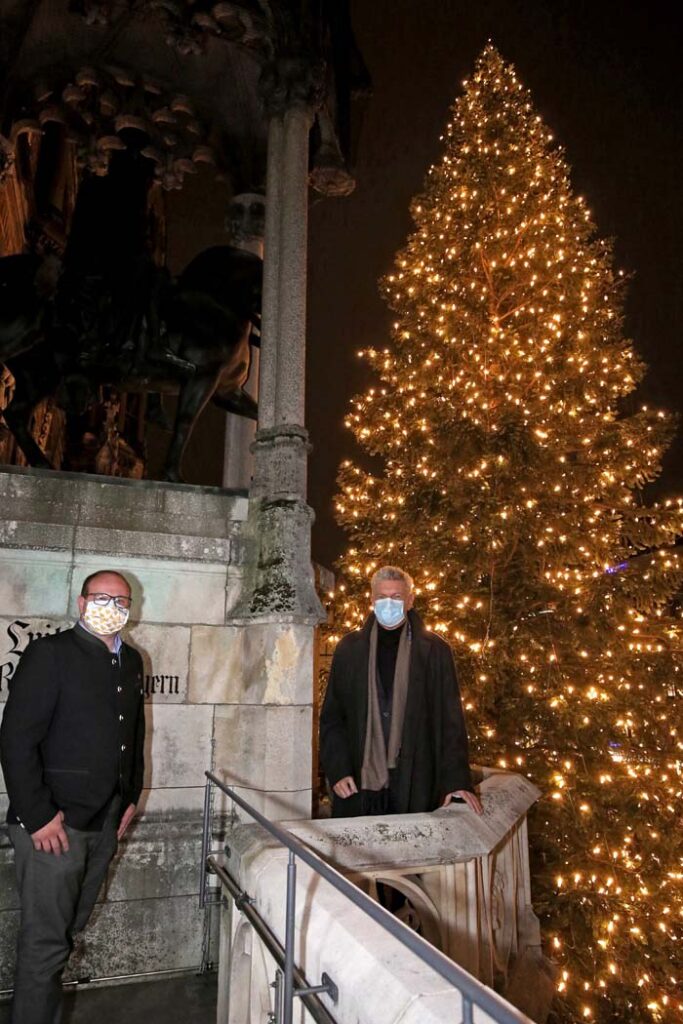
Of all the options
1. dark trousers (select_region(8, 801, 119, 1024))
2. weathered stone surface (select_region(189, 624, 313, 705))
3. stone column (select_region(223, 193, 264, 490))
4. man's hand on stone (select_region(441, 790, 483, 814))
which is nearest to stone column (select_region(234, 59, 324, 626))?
weathered stone surface (select_region(189, 624, 313, 705))

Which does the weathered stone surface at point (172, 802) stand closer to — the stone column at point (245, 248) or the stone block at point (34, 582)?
the stone block at point (34, 582)

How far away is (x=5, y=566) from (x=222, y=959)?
8.35 ft

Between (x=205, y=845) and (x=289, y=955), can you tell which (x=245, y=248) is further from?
(x=289, y=955)

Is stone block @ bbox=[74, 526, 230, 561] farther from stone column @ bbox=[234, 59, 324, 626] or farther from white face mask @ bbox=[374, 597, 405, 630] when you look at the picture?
white face mask @ bbox=[374, 597, 405, 630]

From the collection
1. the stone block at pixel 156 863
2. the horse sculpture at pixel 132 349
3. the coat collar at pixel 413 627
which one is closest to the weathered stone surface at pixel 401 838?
the coat collar at pixel 413 627

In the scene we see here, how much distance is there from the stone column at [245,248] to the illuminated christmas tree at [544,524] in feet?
6.99

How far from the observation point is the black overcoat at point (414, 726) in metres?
3.28

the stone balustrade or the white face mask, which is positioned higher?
the white face mask

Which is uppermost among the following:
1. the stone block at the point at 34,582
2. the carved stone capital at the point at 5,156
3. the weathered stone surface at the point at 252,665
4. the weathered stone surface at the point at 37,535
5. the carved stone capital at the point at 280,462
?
the carved stone capital at the point at 5,156

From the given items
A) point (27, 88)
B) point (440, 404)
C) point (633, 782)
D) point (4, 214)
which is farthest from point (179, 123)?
point (633, 782)

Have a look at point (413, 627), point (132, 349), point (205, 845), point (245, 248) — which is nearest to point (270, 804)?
point (205, 845)

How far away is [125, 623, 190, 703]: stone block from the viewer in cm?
438

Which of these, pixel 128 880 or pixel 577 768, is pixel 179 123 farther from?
pixel 577 768

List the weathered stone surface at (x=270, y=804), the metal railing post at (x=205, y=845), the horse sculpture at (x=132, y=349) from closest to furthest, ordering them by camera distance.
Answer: the metal railing post at (x=205, y=845)
the weathered stone surface at (x=270, y=804)
the horse sculpture at (x=132, y=349)
